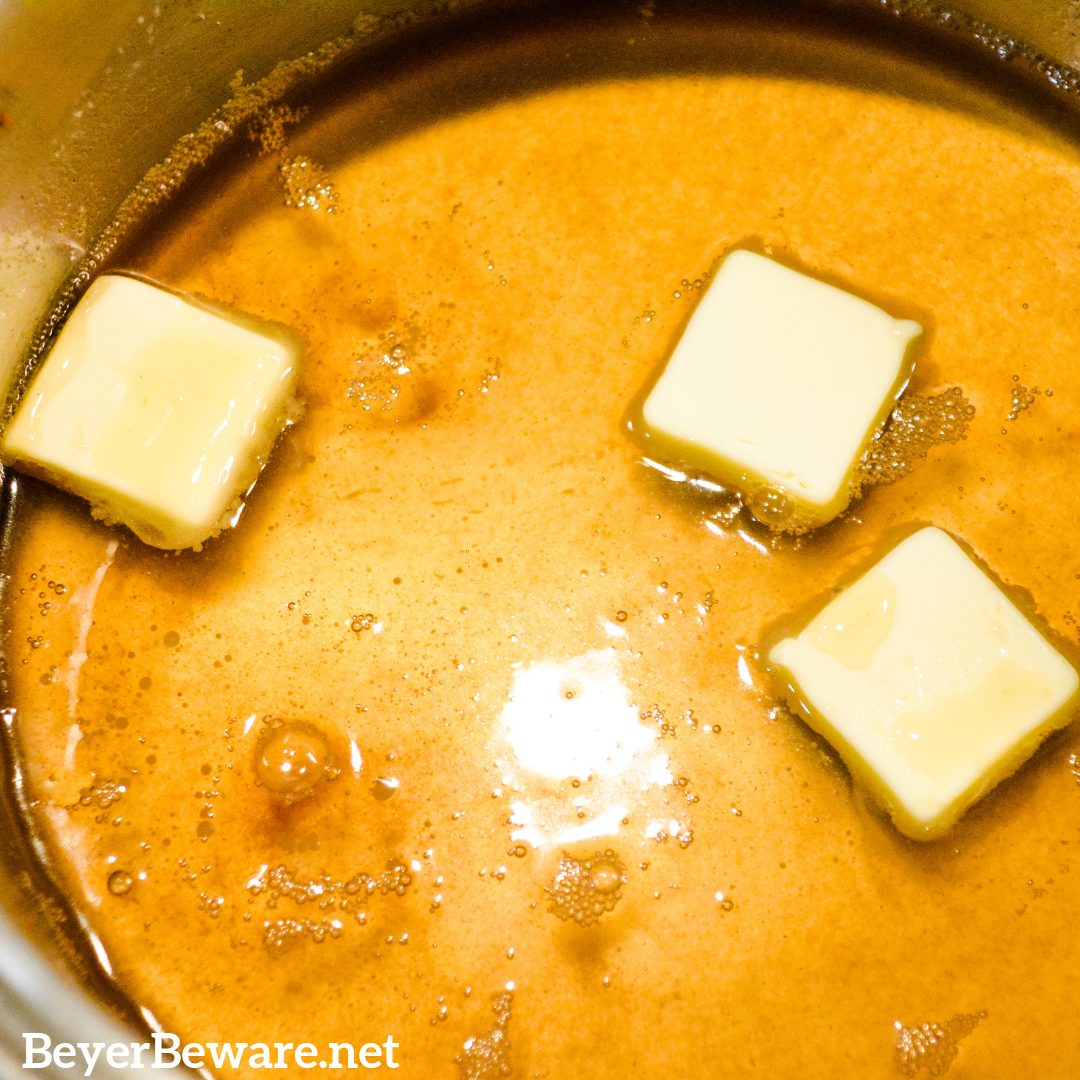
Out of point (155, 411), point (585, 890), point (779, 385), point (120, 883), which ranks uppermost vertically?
point (779, 385)

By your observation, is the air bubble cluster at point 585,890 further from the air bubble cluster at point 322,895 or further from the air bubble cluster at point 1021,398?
the air bubble cluster at point 1021,398

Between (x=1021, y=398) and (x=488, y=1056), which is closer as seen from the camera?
(x=488, y=1056)

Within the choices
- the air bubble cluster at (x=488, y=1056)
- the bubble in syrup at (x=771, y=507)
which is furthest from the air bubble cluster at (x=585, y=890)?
the bubble in syrup at (x=771, y=507)

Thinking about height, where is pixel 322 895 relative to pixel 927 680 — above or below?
below

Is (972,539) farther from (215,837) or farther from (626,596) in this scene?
(215,837)

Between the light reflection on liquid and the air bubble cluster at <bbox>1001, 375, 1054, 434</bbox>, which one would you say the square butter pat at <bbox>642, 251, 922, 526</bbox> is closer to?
the air bubble cluster at <bbox>1001, 375, 1054, 434</bbox>

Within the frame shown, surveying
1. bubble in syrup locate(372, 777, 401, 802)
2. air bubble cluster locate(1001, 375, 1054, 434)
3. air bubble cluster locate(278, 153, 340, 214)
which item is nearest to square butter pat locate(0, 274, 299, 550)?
air bubble cluster locate(278, 153, 340, 214)

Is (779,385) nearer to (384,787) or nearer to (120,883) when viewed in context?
(384,787)

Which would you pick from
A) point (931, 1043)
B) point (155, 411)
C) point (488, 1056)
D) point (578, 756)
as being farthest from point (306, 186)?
point (931, 1043)
